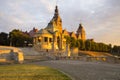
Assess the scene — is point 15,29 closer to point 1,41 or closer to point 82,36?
point 1,41

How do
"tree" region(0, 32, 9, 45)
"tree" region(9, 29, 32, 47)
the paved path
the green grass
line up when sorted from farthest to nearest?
"tree" region(0, 32, 9, 45) → "tree" region(9, 29, 32, 47) → the paved path → the green grass

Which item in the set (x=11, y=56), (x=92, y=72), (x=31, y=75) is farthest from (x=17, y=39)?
(x=31, y=75)

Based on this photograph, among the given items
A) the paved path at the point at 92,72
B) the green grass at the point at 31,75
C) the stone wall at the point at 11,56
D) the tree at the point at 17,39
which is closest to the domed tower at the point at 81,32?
the tree at the point at 17,39

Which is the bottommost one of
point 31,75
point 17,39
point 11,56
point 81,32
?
point 31,75

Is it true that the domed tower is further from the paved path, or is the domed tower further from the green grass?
the green grass

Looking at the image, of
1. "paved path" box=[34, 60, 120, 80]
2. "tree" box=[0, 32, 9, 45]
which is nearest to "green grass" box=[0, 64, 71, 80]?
"paved path" box=[34, 60, 120, 80]

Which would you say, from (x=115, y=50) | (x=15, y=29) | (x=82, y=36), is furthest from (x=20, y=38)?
(x=115, y=50)

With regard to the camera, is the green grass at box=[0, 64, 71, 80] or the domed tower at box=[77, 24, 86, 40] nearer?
the green grass at box=[0, 64, 71, 80]

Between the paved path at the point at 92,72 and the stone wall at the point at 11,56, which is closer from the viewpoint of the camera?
the paved path at the point at 92,72

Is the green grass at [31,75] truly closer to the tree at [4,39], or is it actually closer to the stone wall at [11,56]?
the stone wall at [11,56]

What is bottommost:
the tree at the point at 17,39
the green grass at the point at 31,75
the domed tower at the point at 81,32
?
the green grass at the point at 31,75

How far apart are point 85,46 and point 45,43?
43.3 meters

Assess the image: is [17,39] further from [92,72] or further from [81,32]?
[92,72]

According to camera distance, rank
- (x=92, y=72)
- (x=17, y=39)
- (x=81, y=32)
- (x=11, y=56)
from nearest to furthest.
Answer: (x=92, y=72) → (x=11, y=56) → (x=17, y=39) → (x=81, y=32)
